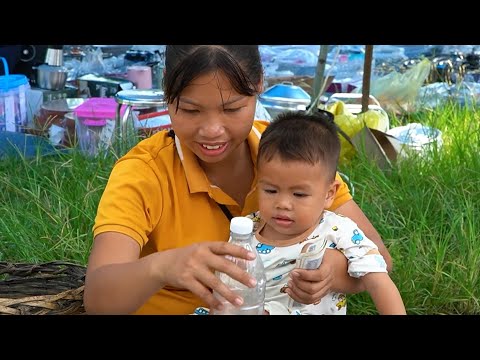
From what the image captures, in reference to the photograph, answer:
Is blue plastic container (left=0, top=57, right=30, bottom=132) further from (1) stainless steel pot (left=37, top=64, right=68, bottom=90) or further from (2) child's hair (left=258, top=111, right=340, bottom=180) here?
(2) child's hair (left=258, top=111, right=340, bottom=180)

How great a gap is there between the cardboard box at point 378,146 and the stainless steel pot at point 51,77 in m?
2.11

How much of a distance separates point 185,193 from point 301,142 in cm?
32

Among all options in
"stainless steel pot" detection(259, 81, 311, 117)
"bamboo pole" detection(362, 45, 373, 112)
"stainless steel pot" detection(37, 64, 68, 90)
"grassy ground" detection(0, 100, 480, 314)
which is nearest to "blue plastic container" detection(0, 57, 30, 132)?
"stainless steel pot" detection(37, 64, 68, 90)

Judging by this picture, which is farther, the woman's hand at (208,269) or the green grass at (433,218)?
the green grass at (433,218)

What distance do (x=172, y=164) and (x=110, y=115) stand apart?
7.23 feet

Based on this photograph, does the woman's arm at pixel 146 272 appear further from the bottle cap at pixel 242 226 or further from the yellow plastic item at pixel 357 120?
the yellow plastic item at pixel 357 120

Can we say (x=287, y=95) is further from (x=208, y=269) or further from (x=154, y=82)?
(x=208, y=269)

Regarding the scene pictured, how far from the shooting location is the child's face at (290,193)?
1907mm

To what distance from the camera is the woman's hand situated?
132cm

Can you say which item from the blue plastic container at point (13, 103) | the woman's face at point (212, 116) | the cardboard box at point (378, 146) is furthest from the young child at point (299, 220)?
the blue plastic container at point (13, 103)

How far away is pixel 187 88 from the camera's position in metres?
1.79

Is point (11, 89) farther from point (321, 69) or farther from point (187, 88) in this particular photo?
point (187, 88)

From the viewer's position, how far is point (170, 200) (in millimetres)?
1980

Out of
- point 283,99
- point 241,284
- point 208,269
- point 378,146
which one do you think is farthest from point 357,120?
point 208,269
